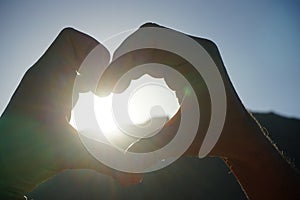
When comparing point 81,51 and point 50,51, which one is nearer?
point 50,51

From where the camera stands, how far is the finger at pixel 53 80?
84 cm

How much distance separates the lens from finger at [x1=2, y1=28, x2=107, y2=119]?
0.84 m

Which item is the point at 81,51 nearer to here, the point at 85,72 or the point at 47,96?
the point at 85,72

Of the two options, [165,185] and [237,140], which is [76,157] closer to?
[237,140]

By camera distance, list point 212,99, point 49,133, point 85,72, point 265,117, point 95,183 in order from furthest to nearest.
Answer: point 265,117 → point 95,183 → point 85,72 → point 212,99 → point 49,133

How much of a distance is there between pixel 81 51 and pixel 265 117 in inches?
757

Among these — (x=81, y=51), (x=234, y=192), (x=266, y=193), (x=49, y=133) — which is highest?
(x=81, y=51)

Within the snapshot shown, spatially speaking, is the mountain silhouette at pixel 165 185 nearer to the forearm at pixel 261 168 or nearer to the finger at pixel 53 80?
the forearm at pixel 261 168

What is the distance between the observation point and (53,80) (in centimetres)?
89

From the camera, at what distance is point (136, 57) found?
3.83 ft

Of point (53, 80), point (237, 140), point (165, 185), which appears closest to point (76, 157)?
point (53, 80)

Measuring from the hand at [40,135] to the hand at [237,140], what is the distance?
0.23 m

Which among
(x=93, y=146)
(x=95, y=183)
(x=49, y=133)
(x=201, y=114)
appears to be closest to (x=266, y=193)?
(x=201, y=114)

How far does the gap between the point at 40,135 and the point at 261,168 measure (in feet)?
2.62
